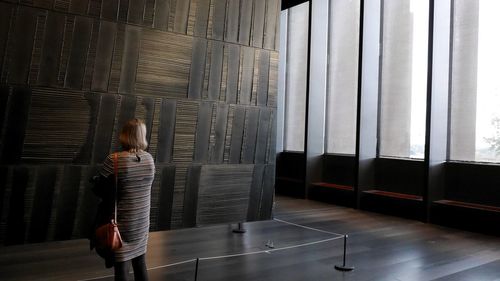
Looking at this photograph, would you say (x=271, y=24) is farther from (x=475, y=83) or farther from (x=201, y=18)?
(x=475, y=83)

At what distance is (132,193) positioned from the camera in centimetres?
251

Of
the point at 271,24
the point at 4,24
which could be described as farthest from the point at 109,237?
the point at 271,24

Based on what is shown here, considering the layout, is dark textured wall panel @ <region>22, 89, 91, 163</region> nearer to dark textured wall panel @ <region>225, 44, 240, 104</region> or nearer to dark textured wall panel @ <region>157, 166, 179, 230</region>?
dark textured wall panel @ <region>157, 166, 179, 230</region>

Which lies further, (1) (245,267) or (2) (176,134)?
(2) (176,134)

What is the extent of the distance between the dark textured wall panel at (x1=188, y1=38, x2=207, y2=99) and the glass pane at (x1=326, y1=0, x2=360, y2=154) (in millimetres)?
4667

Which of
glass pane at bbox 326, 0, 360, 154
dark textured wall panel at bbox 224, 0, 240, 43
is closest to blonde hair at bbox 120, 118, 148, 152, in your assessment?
dark textured wall panel at bbox 224, 0, 240, 43

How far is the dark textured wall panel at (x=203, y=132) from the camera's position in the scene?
5.09 m

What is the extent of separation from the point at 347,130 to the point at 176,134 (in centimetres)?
504

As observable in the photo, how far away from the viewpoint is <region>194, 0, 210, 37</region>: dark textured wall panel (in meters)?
4.99

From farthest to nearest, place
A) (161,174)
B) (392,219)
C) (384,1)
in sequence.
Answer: (384,1) < (392,219) < (161,174)


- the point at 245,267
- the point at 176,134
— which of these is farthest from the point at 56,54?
the point at 245,267

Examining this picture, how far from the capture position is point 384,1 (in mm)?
8250

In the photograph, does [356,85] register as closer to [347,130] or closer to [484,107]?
[347,130]

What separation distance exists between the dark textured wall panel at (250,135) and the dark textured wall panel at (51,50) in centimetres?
240
